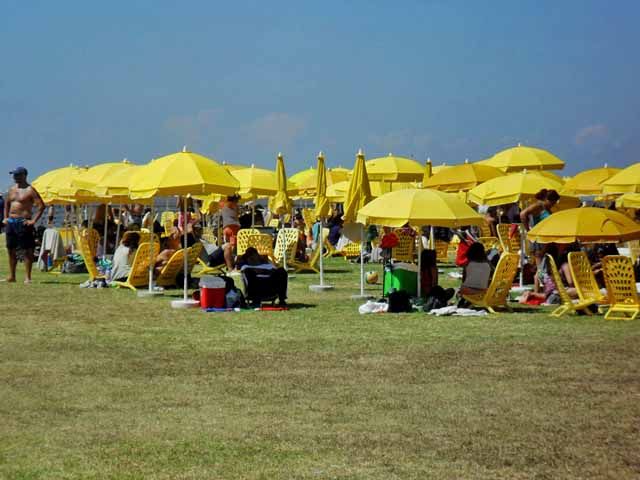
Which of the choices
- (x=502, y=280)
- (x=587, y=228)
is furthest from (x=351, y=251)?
(x=587, y=228)

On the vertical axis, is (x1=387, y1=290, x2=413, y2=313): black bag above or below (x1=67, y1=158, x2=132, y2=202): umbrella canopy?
below

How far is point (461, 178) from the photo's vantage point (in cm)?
2172

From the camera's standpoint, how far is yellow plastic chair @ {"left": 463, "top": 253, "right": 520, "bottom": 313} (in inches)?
570

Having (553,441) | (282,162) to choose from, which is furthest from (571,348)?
(282,162)

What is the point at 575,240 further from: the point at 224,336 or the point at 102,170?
the point at 102,170

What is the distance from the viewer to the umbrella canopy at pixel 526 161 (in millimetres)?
24359

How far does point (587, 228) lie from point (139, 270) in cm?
717

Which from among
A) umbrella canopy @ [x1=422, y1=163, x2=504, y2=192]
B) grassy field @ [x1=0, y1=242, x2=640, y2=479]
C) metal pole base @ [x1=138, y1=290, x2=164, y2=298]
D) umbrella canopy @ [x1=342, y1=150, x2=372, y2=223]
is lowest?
grassy field @ [x1=0, y1=242, x2=640, y2=479]

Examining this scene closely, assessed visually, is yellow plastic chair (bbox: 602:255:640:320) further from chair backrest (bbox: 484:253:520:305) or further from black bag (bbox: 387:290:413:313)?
black bag (bbox: 387:290:413:313)

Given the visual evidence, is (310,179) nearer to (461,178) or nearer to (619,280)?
(461,178)

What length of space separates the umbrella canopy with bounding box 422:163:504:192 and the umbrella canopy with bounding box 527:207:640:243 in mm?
7041

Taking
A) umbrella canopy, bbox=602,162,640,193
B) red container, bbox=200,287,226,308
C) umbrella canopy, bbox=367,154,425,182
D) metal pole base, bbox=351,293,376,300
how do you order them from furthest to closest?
umbrella canopy, bbox=367,154,425,182
umbrella canopy, bbox=602,162,640,193
metal pole base, bbox=351,293,376,300
red container, bbox=200,287,226,308

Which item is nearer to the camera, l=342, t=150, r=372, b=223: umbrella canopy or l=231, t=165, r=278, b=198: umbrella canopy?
l=342, t=150, r=372, b=223: umbrella canopy

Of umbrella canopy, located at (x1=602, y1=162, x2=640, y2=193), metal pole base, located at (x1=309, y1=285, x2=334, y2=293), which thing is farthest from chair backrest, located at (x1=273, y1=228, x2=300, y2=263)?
umbrella canopy, located at (x1=602, y1=162, x2=640, y2=193)
